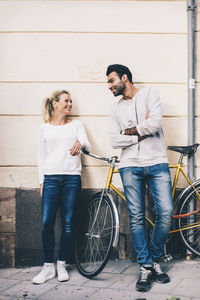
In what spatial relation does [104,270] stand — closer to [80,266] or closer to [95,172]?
[80,266]

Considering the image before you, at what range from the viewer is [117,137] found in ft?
12.8

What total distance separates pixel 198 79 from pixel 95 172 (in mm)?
1635

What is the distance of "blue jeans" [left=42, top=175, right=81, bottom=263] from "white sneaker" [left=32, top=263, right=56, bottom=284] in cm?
7

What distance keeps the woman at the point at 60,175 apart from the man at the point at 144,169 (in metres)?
0.53

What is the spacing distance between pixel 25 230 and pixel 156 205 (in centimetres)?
166

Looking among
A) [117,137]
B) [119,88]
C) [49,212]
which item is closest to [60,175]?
[49,212]

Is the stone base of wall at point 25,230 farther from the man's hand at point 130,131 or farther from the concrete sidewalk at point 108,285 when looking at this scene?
the man's hand at point 130,131

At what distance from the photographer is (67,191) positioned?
4148 millimetres

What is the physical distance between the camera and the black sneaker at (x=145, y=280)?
353cm

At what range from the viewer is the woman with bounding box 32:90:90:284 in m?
4.11

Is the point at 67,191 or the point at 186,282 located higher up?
the point at 67,191

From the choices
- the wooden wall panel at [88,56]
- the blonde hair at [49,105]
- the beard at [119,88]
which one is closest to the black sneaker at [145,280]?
the beard at [119,88]

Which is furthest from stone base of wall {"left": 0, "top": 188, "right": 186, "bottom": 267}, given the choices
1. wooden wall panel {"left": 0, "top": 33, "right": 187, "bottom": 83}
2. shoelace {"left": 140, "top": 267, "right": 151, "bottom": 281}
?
wooden wall panel {"left": 0, "top": 33, "right": 187, "bottom": 83}

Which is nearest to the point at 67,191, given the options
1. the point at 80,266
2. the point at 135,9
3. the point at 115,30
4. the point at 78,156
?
the point at 78,156
